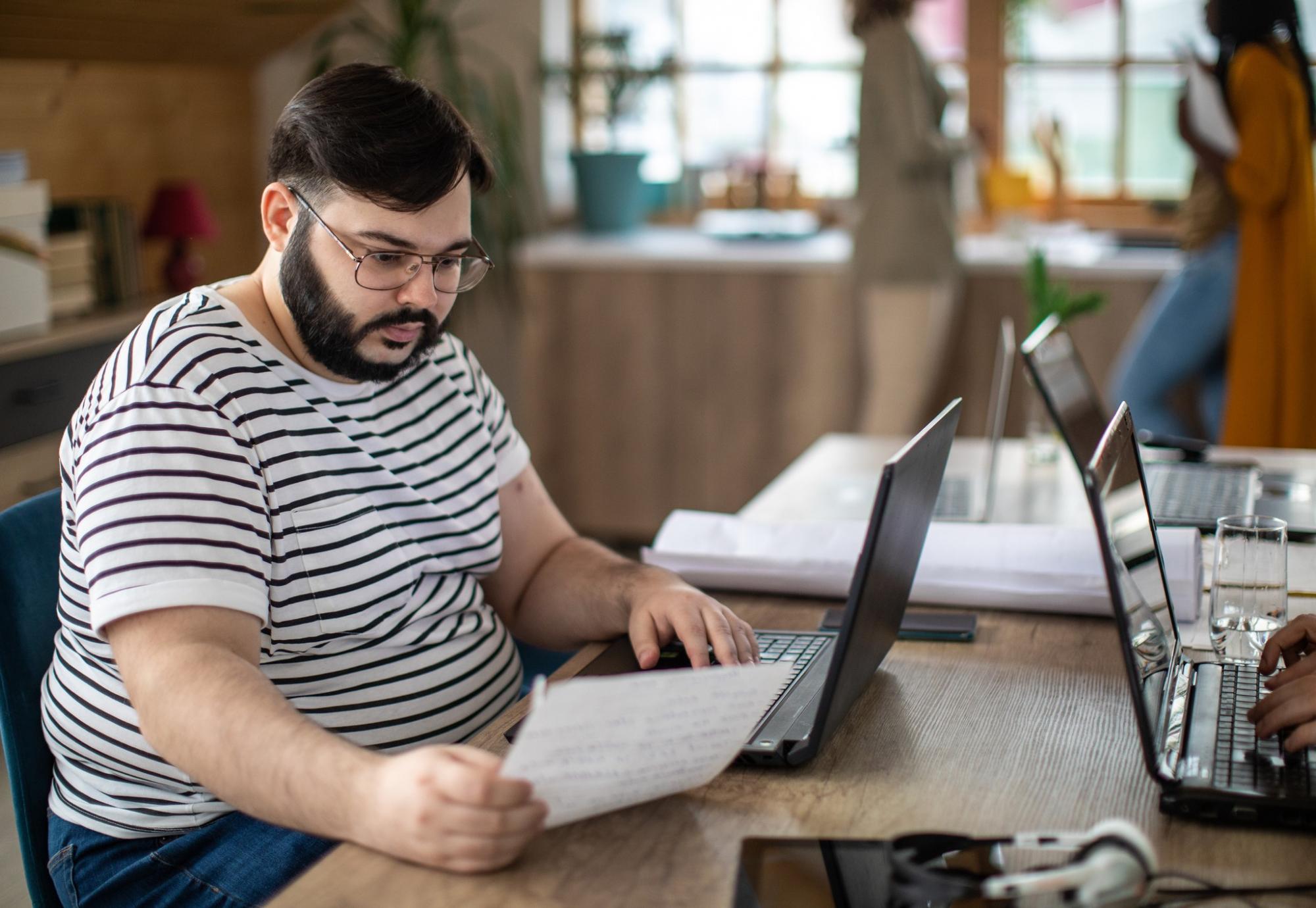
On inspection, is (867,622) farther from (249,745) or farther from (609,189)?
(609,189)

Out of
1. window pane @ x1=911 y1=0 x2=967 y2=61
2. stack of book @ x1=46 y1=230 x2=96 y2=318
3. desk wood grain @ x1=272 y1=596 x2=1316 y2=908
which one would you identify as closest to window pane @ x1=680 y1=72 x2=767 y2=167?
window pane @ x1=911 y1=0 x2=967 y2=61

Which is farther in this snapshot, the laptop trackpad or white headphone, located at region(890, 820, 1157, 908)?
the laptop trackpad

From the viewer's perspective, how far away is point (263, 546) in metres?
1.21

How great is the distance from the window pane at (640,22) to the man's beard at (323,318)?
10.3ft

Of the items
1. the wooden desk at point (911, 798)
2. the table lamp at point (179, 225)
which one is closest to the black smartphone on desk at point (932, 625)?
the wooden desk at point (911, 798)

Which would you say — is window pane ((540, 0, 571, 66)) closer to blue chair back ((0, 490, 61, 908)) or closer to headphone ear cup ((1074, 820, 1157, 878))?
blue chair back ((0, 490, 61, 908))

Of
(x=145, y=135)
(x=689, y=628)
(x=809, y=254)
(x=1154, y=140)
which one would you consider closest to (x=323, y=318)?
(x=689, y=628)

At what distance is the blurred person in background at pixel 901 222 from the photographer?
3.41 metres

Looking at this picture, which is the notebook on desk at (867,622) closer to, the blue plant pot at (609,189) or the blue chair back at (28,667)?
the blue chair back at (28,667)

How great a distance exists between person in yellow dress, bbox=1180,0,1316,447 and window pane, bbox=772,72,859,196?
136 centimetres

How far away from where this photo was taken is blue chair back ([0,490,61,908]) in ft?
4.25

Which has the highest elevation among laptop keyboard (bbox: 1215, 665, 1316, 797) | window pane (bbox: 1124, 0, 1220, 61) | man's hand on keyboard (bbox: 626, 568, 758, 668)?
window pane (bbox: 1124, 0, 1220, 61)

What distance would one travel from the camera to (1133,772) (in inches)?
43.4

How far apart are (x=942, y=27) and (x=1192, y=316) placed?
1.44 m
